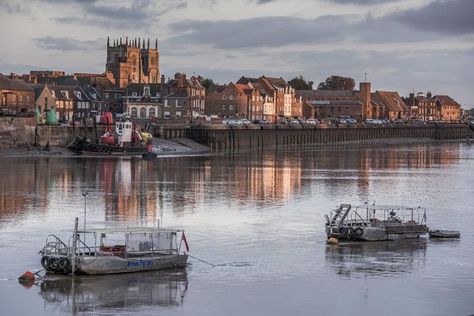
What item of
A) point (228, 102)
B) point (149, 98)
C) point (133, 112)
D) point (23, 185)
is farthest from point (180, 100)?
point (23, 185)

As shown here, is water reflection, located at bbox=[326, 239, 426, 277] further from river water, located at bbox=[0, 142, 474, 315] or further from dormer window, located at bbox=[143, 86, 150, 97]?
dormer window, located at bbox=[143, 86, 150, 97]

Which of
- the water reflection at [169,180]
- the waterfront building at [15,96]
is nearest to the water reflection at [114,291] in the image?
the water reflection at [169,180]

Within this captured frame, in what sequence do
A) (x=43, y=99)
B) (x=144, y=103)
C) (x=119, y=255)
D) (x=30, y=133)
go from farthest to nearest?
1. (x=144, y=103)
2. (x=43, y=99)
3. (x=30, y=133)
4. (x=119, y=255)

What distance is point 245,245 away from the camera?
36812 millimetres

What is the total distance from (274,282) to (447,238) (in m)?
11.5

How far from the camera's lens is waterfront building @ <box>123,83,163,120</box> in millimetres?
135250

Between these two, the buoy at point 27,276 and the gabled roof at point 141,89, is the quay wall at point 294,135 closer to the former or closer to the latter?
the gabled roof at point 141,89

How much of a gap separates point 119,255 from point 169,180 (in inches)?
1325

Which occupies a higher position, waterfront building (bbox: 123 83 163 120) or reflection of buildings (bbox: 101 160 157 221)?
waterfront building (bbox: 123 83 163 120)

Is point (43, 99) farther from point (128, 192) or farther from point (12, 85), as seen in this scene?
point (128, 192)

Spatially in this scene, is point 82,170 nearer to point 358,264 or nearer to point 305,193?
point 305,193

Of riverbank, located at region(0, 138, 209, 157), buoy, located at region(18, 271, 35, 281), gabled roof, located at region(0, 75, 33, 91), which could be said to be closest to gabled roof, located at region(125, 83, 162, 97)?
riverbank, located at region(0, 138, 209, 157)

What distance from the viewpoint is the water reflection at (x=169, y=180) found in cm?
4956

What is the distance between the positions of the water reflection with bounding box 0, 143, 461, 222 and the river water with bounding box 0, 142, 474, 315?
0.12 meters
